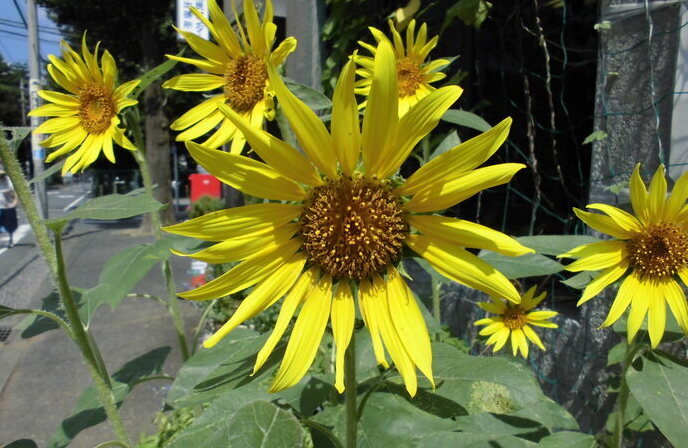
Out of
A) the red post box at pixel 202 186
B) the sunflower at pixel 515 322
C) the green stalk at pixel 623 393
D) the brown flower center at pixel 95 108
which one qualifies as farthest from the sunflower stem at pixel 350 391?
the red post box at pixel 202 186

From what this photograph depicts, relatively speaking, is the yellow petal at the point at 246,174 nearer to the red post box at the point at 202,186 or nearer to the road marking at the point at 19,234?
the red post box at the point at 202,186

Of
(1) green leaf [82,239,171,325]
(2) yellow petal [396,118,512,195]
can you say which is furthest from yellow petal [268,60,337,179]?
(1) green leaf [82,239,171,325]

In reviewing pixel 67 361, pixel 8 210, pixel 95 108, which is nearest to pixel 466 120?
pixel 95 108

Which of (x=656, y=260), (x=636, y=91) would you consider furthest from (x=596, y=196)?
(x=656, y=260)

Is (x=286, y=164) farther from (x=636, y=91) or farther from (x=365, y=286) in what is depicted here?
(x=636, y=91)

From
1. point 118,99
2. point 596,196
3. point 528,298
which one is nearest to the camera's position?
point 118,99

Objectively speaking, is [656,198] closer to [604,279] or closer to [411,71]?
[604,279]
